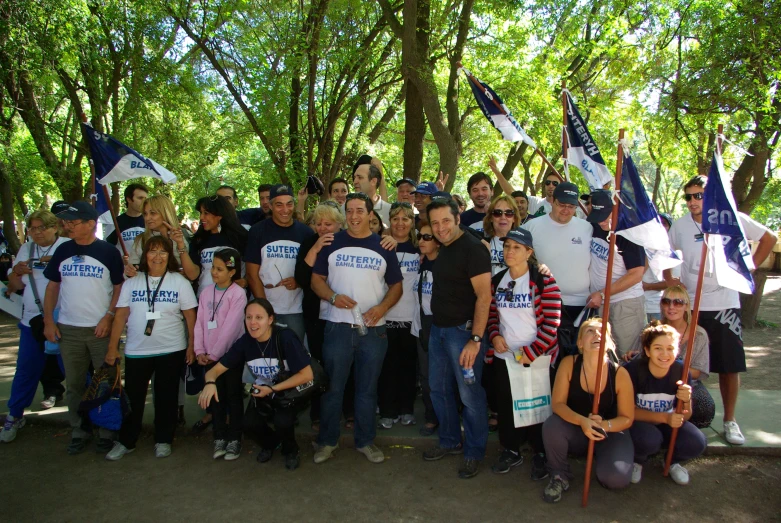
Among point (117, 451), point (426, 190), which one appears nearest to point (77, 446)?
point (117, 451)

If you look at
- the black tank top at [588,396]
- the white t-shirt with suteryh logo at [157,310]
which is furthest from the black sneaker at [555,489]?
the white t-shirt with suteryh logo at [157,310]

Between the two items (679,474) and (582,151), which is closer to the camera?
(679,474)

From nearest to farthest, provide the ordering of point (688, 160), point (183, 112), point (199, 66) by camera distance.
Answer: point (183, 112)
point (199, 66)
point (688, 160)

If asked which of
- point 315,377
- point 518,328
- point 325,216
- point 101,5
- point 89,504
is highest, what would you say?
point 101,5

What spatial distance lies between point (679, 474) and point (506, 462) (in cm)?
128

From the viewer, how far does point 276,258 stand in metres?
4.92

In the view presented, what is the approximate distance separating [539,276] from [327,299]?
172cm

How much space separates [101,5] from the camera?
30.3ft

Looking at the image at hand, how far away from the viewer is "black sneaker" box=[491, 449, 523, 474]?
4227 millimetres

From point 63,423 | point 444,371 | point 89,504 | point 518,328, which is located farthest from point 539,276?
point 63,423

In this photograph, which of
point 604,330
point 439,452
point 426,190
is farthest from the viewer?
point 426,190

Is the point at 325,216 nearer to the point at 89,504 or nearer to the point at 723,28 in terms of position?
the point at 89,504

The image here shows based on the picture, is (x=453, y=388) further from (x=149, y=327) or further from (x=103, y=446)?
(x=103, y=446)

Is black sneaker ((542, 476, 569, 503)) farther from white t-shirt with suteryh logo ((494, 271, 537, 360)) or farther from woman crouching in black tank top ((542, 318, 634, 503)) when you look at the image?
white t-shirt with suteryh logo ((494, 271, 537, 360))
